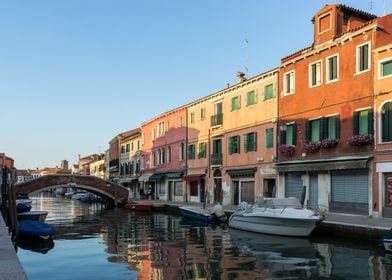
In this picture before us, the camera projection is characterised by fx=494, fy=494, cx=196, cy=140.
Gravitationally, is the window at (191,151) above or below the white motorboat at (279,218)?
above

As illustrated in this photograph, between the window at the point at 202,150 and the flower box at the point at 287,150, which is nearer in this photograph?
the flower box at the point at 287,150

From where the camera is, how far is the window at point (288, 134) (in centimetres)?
2642

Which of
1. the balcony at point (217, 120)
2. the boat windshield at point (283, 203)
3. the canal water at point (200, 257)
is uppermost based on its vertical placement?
the balcony at point (217, 120)

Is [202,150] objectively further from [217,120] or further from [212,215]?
A: [212,215]

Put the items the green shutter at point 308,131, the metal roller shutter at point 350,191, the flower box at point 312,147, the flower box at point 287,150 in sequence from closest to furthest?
the metal roller shutter at point 350,191
the flower box at point 312,147
the green shutter at point 308,131
the flower box at point 287,150

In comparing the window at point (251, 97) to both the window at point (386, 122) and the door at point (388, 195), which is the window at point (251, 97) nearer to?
the window at point (386, 122)

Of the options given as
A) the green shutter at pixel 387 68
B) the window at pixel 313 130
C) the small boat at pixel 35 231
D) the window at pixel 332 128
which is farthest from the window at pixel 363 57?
the small boat at pixel 35 231

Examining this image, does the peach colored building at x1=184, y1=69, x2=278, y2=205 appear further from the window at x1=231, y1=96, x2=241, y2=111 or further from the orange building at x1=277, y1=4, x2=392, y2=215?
the orange building at x1=277, y1=4, x2=392, y2=215

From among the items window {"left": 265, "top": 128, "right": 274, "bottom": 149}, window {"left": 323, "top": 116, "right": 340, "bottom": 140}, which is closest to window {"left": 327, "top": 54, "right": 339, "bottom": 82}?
window {"left": 323, "top": 116, "right": 340, "bottom": 140}

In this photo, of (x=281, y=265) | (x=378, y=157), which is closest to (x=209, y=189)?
(x=378, y=157)

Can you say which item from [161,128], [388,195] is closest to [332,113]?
[388,195]

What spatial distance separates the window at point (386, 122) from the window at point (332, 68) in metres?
3.62

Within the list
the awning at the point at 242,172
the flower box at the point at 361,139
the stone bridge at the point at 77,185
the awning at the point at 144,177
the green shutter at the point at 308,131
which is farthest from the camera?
the awning at the point at 144,177

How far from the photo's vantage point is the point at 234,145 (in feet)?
108
